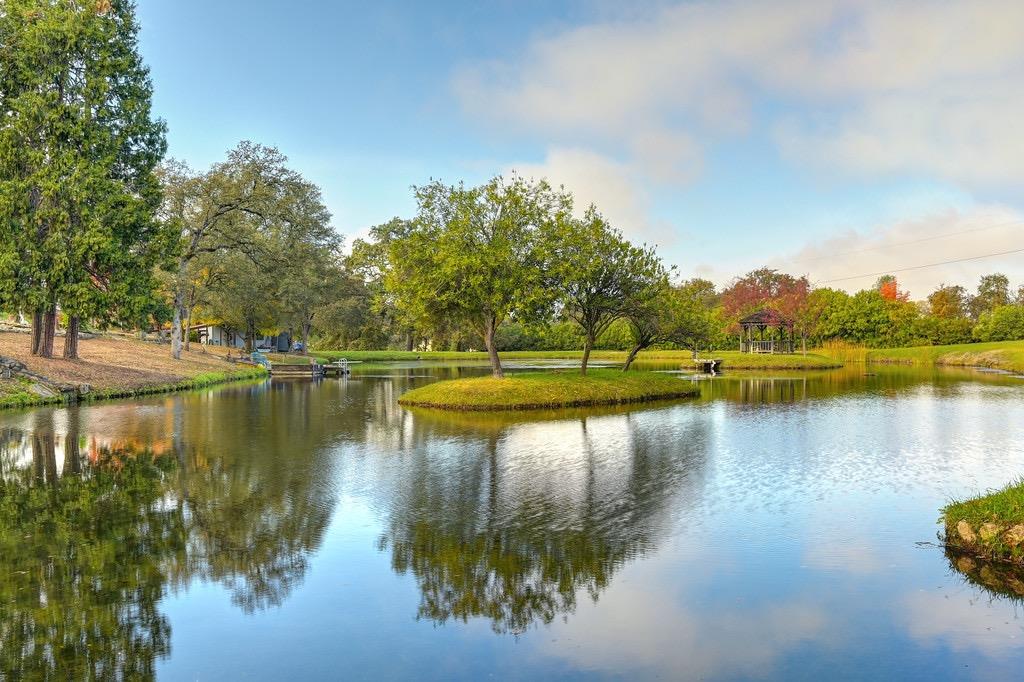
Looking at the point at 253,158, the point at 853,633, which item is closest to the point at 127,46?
the point at 253,158

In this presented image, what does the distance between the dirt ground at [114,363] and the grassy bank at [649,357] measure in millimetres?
24053

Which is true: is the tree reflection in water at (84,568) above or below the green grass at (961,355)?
below

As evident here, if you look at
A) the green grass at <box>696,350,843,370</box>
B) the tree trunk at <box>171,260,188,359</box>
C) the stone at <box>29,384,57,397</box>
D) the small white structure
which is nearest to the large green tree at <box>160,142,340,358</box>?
the tree trunk at <box>171,260,188,359</box>

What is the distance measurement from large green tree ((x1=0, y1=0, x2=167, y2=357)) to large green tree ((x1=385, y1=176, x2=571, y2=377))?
13.0 metres

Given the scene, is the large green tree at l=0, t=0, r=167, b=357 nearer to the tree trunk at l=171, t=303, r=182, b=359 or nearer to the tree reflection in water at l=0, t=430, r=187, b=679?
the tree trunk at l=171, t=303, r=182, b=359

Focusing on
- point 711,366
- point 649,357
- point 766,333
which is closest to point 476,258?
point 711,366

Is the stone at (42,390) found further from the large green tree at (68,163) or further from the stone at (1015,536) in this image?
the stone at (1015,536)

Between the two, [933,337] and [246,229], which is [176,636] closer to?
[246,229]

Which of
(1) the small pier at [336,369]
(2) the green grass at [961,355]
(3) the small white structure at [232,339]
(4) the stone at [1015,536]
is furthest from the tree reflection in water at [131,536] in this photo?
(3) the small white structure at [232,339]

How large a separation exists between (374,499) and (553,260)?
20529 millimetres

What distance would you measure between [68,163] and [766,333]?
6798cm

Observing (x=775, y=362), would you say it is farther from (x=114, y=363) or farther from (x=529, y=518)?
(x=529, y=518)

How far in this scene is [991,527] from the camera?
937cm

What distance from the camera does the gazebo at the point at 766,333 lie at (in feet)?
229
